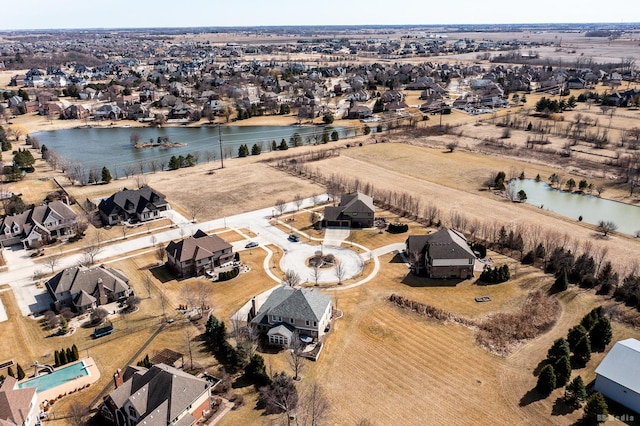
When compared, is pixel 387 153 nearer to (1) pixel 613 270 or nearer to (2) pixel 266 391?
(1) pixel 613 270

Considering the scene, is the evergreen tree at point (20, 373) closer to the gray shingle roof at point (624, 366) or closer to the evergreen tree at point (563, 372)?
the evergreen tree at point (563, 372)

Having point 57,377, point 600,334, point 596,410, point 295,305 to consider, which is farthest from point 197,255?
point 600,334

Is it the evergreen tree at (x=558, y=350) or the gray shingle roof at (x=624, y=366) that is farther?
the evergreen tree at (x=558, y=350)

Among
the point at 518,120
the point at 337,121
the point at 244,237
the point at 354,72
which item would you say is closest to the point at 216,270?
the point at 244,237

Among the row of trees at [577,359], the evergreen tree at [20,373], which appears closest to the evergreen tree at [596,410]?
the row of trees at [577,359]

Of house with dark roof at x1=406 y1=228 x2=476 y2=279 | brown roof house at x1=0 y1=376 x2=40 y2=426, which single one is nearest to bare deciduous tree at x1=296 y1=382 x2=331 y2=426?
brown roof house at x1=0 y1=376 x2=40 y2=426

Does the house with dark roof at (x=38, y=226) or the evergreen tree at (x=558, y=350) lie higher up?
the house with dark roof at (x=38, y=226)
